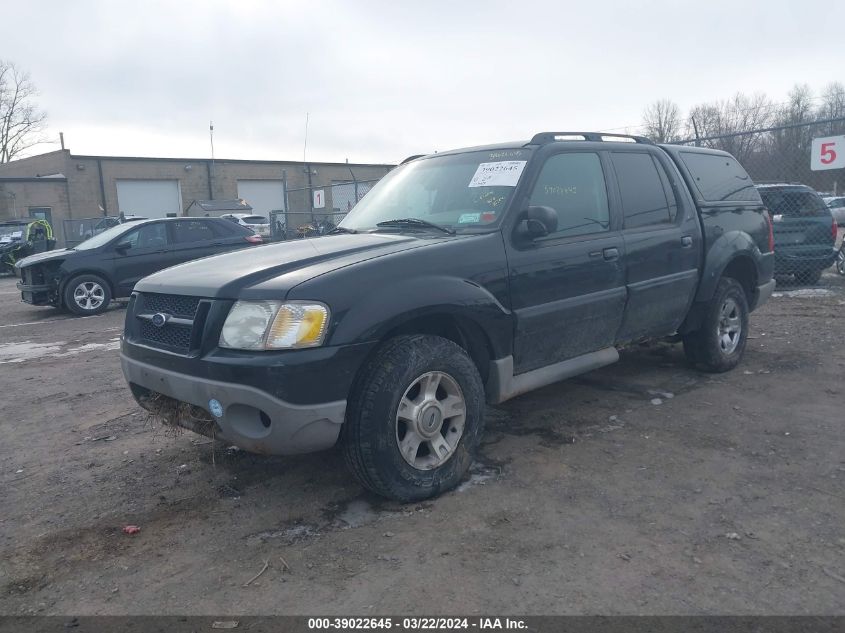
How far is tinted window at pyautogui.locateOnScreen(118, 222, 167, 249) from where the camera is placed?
11469mm

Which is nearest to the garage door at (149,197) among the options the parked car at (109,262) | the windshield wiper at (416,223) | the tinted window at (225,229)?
the tinted window at (225,229)

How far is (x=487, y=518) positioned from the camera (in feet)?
10.8

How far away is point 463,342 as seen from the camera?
150 inches

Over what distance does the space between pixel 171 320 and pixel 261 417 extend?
76cm

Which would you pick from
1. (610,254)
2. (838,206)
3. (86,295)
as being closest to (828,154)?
(610,254)

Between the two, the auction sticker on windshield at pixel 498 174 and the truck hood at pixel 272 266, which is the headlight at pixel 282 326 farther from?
the auction sticker on windshield at pixel 498 174

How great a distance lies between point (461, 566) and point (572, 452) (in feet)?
4.91

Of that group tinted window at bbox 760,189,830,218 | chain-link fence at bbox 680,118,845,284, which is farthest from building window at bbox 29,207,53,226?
tinted window at bbox 760,189,830,218

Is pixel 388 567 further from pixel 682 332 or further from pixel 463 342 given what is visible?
pixel 682 332

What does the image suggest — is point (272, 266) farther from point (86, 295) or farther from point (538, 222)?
point (86, 295)

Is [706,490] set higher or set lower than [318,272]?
Result: lower

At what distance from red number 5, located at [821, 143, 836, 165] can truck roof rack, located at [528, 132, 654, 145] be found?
19.0 ft

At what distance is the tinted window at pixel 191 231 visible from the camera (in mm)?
11742

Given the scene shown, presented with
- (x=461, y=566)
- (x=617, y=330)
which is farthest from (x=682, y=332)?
(x=461, y=566)
